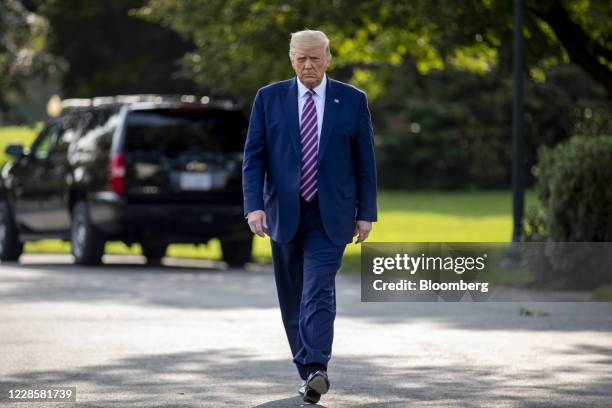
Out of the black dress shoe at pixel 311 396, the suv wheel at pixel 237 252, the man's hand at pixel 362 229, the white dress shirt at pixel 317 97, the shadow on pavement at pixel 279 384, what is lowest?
the suv wheel at pixel 237 252

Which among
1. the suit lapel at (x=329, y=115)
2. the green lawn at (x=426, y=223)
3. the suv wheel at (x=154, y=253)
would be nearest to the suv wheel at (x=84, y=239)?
the suv wheel at (x=154, y=253)

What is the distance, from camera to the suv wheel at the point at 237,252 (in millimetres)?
18109

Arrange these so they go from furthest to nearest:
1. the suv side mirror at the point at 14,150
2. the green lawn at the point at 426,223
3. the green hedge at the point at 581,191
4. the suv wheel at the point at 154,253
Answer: the green lawn at the point at 426,223, the suv wheel at the point at 154,253, the suv side mirror at the point at 14,150, the green hedge at the point at 581,191

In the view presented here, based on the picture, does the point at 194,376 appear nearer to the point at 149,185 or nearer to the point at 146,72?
the point at 149,185

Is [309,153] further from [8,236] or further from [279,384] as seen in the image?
[8,236]

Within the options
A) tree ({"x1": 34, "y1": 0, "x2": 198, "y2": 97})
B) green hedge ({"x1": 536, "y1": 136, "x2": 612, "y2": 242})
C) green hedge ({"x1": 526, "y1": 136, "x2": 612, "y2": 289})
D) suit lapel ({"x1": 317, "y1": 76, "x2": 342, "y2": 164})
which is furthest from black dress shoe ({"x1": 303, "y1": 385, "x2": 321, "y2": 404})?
tree ({"x1": 34, "y1": 0, "x2": 198, "y2": 97})

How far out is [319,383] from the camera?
7.21 m

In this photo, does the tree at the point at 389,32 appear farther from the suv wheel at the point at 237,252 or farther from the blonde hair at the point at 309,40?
the blonde hair at the point at 309,40

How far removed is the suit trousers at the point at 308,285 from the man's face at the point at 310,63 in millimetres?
581

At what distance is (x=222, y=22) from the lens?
2170cm

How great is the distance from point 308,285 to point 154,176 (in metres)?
9.68

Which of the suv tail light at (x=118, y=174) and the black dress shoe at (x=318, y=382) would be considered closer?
the black dress shoe at (x=318, y=382)

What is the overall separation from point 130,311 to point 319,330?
17.2ft

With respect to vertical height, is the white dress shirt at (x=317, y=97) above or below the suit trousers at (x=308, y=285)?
above
